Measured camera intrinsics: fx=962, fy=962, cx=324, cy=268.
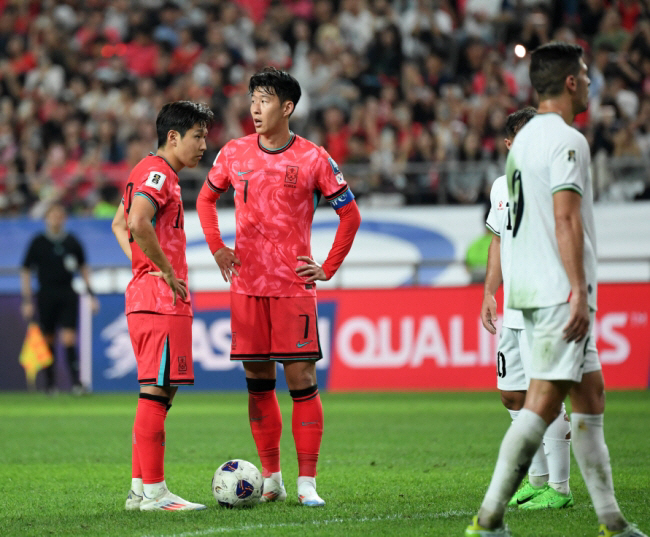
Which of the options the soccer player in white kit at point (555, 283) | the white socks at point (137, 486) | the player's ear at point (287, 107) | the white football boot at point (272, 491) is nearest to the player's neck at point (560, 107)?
the soccer player in white kit at point (555, 283)

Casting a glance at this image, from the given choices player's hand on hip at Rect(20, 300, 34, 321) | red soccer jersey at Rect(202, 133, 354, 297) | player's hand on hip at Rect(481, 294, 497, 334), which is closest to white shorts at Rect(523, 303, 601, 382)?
player's hand on hip at Rect(481, 294, 497, 334)

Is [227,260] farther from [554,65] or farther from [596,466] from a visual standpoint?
[596,466]

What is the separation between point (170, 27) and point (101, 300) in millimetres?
8166

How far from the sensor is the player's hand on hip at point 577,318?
13.6 ft

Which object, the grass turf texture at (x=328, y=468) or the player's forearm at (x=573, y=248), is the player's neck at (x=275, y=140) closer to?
the grass turf texture at (x=328, y=468)

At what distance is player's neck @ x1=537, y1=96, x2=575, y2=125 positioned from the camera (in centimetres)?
443

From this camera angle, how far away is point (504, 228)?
19.1 feet

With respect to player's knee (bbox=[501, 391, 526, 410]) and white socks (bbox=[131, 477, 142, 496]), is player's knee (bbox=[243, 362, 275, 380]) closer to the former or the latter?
white socks (bbox=[131, 477, 142, 496])

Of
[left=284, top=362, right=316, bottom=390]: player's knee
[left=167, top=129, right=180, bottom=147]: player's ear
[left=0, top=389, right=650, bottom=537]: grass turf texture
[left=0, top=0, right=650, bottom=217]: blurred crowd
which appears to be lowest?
[left=0, top=389, right=650, bottom=537]: grass turf texture

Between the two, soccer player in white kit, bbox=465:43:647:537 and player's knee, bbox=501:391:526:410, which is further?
player's knee, bbox=501:391:526:410

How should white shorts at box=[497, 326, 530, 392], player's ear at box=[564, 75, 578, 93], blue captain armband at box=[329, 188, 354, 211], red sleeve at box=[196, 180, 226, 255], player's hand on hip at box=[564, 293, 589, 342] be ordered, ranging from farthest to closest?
1. red sleeve at box=[196, 180, 226, 255]
2. blue captain armband at box=[329, 188, 354, 211]
3. white shorts at box=[497, 326, 530, 392]
4. player's ear at box=[564, 75, 578, 93]
5. player's hand on hip at box=[564, 293, 589, 342]

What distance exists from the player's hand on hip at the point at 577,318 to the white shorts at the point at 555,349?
4 centimetres

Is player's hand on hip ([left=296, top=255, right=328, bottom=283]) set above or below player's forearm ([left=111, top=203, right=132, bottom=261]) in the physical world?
below

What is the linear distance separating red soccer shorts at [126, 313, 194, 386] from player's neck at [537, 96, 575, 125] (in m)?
2.48
